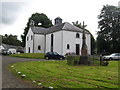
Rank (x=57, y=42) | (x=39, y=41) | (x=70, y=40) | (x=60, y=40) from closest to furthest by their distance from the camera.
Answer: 1. (x=60, y=40)
2. (x=70, y=40)
3. (x=57, y=42)
4. (x=39, y=41)

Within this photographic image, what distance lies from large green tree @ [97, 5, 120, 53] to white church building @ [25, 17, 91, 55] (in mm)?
4642

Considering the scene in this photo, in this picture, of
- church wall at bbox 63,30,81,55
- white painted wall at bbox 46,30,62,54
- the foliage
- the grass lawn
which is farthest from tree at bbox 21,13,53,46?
the grass lawn

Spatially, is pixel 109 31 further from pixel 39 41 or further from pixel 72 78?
pixel 72 78

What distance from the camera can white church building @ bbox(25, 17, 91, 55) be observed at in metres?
36.0

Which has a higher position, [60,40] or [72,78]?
[60,40]

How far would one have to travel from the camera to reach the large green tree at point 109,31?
3950cm

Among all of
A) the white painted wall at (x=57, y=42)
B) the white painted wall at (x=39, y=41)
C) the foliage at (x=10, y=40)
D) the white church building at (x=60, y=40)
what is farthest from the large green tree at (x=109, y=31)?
the foliage at (x=10, y=40)

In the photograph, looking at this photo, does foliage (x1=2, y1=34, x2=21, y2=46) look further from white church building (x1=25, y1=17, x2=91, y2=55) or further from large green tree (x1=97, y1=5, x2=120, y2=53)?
large green tree (x1=97, y1=5, x2=120, y2=53)

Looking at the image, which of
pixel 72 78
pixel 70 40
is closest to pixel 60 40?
pixel 70 40

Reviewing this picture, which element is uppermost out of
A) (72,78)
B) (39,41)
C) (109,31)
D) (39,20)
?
(39,20)

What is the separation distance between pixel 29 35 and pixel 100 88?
4301 centimetres

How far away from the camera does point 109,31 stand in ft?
135

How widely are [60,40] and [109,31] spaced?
1513cm

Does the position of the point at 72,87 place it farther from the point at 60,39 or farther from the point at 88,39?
the point at 88,39
